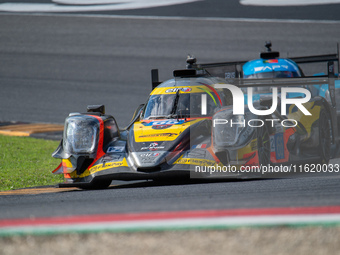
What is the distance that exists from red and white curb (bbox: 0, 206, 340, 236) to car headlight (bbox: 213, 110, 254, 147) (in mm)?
3126

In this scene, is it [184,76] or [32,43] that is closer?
[184,76]

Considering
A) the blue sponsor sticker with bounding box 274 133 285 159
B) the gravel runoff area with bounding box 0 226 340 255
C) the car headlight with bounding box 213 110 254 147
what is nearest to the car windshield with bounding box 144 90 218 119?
the car headlight with bounding box 213 110 254 147

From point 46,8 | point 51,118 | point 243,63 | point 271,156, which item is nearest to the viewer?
point 271,156

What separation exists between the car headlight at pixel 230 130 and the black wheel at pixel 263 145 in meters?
0.17

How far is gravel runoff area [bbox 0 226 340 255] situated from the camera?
292 centimetres

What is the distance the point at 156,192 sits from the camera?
5812 millimetres

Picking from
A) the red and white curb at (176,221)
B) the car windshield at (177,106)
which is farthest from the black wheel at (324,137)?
the red and white curb at (176,221)

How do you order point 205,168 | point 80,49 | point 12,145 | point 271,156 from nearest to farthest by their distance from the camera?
point 205,168 → point 271,156 → point 12,145 → point 80,49

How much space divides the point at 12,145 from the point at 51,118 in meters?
2.83

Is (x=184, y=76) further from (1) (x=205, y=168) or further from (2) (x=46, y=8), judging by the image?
(2) (x=46, y=8)

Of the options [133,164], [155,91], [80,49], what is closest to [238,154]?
[133,164]

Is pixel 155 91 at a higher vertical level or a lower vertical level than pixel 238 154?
higher

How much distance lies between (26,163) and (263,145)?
435cm

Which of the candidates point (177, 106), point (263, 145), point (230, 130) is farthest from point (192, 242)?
point (177, 106)
